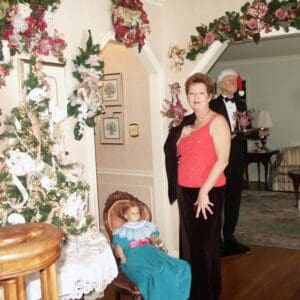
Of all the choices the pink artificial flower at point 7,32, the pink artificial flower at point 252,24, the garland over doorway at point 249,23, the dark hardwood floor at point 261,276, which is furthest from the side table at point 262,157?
the pink artificial flower at point 7,32

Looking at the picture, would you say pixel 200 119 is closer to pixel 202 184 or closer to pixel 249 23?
pixel 202 184

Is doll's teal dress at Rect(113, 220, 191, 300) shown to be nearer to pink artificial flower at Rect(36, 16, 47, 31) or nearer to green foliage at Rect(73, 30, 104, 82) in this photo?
green foliage at Rect(73, 30, 104, 82)

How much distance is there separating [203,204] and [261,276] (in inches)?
53.5

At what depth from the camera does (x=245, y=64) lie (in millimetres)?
8422

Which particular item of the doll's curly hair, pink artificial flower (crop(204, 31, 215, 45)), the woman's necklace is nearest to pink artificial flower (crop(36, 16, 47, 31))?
the woman's necklace

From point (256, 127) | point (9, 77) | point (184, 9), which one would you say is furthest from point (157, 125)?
point (256, 127)

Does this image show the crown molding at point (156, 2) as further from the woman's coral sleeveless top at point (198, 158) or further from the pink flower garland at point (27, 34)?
the woman's coral sleeveless top at point (198, 158)

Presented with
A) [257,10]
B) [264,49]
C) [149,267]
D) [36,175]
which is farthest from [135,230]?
[264,49]

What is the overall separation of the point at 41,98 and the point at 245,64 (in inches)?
260

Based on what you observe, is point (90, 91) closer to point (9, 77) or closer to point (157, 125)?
point (9, 77)

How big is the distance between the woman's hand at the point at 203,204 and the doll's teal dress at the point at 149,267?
320 millimetres

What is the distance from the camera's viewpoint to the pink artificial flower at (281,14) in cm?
336

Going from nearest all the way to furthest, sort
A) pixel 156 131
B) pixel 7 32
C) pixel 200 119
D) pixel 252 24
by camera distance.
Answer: pixel 7 32 → pixel 200 119 → pixel 252 24 → pixel 156 131

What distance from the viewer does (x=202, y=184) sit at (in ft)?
9.14
